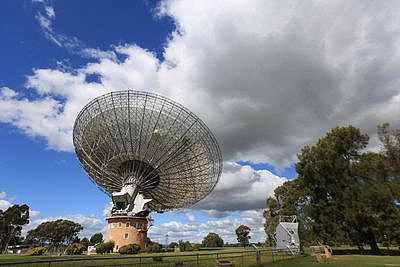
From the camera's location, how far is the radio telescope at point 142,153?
146 feet

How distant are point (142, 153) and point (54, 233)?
85184mm

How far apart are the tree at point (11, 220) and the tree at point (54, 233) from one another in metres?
26.2

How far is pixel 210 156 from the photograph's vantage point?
5050 cm

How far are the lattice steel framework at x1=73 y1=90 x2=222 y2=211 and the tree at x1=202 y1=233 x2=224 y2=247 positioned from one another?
2349 inches

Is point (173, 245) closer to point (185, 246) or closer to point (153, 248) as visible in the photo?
point (185, 246)

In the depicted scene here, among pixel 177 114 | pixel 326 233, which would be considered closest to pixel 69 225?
pixel 177 114

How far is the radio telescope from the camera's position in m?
44.6

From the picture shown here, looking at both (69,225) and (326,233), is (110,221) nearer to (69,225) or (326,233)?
(326,233)

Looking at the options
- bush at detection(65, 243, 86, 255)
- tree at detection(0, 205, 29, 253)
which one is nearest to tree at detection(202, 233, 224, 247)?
tree at detection(0, 205, 29, 253)

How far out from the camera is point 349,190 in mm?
43344

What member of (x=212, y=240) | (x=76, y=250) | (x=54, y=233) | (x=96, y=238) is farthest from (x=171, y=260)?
(x=54, y=233)

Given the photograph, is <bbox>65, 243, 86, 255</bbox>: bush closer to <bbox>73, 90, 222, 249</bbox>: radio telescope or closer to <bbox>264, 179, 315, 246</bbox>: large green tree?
<bbox>73, 90, 222, 249</bbox>: radio telescope

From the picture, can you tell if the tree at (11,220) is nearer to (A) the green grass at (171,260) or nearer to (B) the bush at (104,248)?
(B) the bush at (104,248)

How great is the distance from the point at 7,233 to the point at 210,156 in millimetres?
66431
